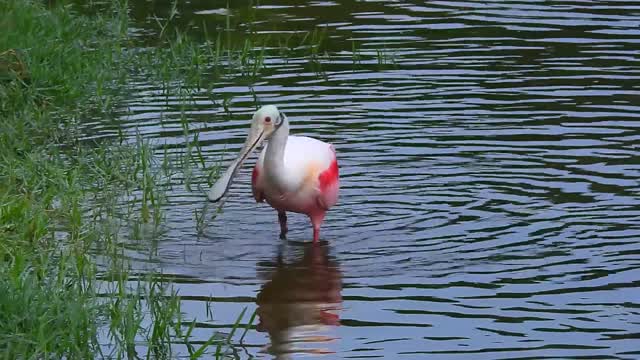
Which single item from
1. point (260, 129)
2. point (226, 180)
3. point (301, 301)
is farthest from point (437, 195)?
point (301, 301)

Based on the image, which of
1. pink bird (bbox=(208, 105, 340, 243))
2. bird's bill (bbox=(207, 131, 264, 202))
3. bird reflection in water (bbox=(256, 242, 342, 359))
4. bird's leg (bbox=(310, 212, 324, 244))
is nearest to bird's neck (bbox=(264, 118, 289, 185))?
pink bird (bbox=(208, 105, 340, 243))

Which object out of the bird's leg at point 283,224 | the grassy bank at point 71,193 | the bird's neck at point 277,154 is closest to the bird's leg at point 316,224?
the bird's leg at point 283,224

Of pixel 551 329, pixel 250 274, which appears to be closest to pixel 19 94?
pixel 250 274

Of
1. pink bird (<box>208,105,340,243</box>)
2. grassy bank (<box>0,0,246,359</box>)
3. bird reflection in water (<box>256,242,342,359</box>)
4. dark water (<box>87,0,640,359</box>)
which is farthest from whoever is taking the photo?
pink bird (<box>208,105,340,243</box>)

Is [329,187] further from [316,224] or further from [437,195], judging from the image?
[437,195]

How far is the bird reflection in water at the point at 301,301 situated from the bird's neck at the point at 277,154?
397mm

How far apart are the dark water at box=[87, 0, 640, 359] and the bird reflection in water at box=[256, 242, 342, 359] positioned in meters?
0.02

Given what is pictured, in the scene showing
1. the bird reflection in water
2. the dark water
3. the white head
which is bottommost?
the bird reflection in water

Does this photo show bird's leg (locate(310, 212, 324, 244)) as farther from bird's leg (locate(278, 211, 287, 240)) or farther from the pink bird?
bird's leg (locate(278, 211, 287, 240))

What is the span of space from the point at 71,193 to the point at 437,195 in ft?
6.83

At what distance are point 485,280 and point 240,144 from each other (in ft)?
9.93

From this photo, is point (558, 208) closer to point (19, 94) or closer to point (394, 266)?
point (394, 266)

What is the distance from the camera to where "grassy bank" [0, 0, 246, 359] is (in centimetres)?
663

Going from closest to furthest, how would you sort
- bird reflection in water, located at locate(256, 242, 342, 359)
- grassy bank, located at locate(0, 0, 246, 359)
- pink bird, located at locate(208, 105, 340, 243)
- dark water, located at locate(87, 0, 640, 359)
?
grassy bank, located at locate(0, 0, 246, 359), bird reflection in water, located at locate(256, 242, 342, 359), dark water, located at locate(87, 0, 640, 359), pink bird, located at locate(208, 105, 340, 243)
